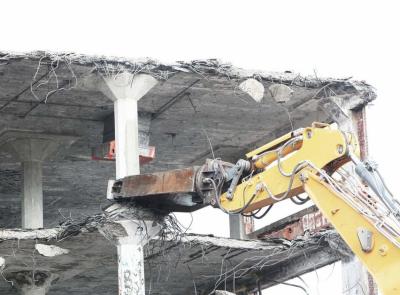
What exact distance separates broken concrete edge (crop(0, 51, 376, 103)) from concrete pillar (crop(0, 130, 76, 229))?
147 inches

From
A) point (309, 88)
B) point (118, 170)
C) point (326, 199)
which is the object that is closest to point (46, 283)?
point (118, 170)

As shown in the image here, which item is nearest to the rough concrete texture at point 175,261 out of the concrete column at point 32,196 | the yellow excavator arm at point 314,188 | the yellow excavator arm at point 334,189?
the concrete column at point 32,196

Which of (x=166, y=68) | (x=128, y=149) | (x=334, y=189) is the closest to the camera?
(x=334, y=189)

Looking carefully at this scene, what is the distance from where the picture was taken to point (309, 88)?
68.6 ft

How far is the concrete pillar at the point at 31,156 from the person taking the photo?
22.5m

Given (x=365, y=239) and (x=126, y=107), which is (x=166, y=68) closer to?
(x=126, y=107)

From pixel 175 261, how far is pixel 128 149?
361 cm

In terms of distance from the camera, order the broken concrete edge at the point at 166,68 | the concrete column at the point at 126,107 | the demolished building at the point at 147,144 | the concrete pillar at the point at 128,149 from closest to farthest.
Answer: the broken concrete edge at the point at 166,68
the concrete pillar at the point at 128,149
the concrete column at the point at 126,107
the demolished building at the point at 147,144

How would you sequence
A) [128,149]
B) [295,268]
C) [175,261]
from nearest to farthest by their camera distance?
1. [128,149]
2. [175,261]
3. [295,268]

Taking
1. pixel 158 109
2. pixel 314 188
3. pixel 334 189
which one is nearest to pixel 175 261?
pixel 158 109

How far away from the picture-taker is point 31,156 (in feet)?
74.4

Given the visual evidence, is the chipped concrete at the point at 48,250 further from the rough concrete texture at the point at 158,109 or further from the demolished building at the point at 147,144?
the rough concrete texture at the point at 158,109

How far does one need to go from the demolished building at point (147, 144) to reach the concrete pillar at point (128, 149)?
2 cm

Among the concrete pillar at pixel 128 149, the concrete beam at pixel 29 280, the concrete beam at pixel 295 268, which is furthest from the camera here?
the concrete beam at pixel 29 280
